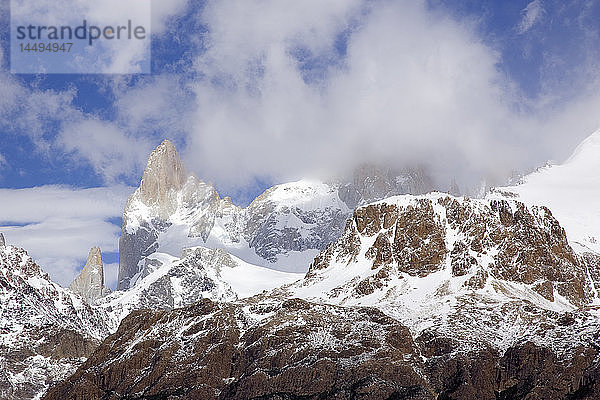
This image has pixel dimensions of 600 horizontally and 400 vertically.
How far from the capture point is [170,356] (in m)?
196

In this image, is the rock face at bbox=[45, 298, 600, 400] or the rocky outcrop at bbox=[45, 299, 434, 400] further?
the rocky outcrop at bbox=[45, 299, 434, 400]

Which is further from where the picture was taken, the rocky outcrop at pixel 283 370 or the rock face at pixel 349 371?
the rocky outcrop at pixel 283 370

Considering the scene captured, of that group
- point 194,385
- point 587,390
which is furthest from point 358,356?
point 587,390

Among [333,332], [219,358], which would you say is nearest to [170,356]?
[219,358]

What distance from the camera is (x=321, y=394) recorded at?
565 ft

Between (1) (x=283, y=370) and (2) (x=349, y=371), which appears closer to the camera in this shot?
(2) (x=349, y=371)

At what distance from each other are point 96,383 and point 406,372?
75.8 meters

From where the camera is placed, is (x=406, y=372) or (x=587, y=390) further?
(x=406, y=372)

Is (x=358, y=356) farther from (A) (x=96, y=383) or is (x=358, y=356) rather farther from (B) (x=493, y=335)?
(A) (x=96, y=383)

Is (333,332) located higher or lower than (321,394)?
higher

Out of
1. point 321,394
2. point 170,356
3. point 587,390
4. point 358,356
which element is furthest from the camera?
point 170,356

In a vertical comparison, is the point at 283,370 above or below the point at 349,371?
above

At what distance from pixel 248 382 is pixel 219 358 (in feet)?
57.9

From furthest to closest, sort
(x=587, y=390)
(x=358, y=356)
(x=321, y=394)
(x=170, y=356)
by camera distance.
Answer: (x=170, y=356), (x=358, y=356), (x=321, y=394), (x=587, y=390)
